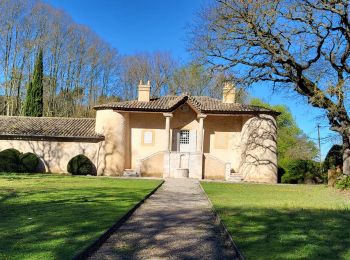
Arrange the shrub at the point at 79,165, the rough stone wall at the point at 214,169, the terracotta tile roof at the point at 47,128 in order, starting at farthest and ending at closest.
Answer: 1. the terracotta tile roof at the point at 47,128
2. the rough stone wall at the point at 214,169
3. the shrub at the point at 79,165

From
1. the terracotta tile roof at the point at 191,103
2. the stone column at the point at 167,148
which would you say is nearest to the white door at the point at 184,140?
the stone column at the point at 167,148

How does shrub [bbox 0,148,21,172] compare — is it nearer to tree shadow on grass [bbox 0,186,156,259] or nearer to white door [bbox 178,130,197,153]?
white door [bbox 178,130,197,153]

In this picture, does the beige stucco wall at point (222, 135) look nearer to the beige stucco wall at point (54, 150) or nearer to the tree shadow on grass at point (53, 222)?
the beige stucco wall at point (54, 150)

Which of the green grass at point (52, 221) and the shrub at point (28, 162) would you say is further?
the shrub at point (28, 162)

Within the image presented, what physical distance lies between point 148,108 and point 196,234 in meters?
21.3

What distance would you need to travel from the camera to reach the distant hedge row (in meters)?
27.5

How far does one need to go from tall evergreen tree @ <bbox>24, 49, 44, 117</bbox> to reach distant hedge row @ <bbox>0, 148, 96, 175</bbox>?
12.9 meters

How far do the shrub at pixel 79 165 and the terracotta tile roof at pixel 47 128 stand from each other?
163 centimetres

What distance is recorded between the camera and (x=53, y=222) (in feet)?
26.8

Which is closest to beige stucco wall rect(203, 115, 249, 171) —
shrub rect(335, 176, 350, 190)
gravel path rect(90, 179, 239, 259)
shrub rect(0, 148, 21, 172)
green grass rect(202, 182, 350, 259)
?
shrub rect(335, 176, 350, 190)

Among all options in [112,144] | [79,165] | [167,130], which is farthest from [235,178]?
[79,165]

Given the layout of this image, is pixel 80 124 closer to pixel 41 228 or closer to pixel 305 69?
pixel 305 69

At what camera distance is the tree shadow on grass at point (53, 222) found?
5.93 m

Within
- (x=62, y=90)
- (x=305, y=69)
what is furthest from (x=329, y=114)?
(x=62, y=90)
